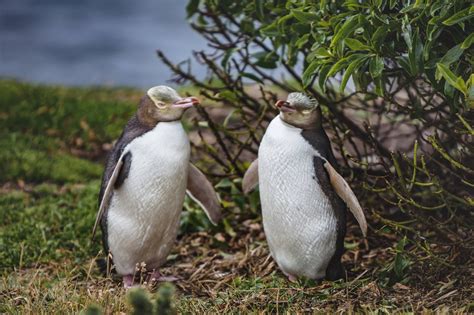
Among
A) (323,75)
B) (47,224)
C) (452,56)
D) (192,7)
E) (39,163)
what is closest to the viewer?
(452,56)

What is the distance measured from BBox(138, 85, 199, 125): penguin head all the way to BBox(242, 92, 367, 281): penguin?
446 millimetres

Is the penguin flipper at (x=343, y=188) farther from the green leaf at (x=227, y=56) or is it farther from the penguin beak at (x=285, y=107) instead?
the green leaf at (x=227, y=56)

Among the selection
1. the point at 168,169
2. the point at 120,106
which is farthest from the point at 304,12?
the point at 120,106

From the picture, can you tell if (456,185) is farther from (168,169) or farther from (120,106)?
(120,106)

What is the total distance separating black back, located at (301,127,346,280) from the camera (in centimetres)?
384

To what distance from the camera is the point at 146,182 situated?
3.91 m

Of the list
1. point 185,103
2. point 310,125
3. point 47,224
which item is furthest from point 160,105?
point 47,224

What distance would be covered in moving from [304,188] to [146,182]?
2.53 feet

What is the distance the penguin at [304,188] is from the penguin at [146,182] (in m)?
0.44

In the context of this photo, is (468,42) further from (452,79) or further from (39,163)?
(39,163)

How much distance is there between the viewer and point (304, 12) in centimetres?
382

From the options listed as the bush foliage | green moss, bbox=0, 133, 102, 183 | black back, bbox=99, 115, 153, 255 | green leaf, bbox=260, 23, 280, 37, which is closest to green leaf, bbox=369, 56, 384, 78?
the bush foliage

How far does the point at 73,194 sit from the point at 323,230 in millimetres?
2778

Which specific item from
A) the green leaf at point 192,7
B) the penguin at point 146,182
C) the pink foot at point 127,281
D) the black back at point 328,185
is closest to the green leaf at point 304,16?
the black back at point 328,185
